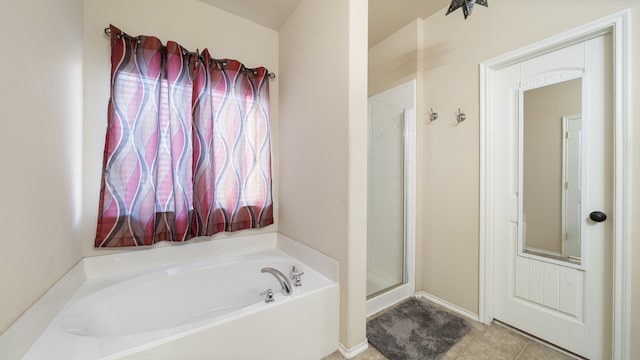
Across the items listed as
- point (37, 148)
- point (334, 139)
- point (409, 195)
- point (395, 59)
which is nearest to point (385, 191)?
point (409, 195)

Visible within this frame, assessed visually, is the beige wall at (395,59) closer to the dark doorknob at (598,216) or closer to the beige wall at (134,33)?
the beige wall at (134,33)

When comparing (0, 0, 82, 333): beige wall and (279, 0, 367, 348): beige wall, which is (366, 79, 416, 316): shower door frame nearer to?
(279, 0, 367, 348): beige wall

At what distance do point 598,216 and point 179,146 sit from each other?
2.78 m

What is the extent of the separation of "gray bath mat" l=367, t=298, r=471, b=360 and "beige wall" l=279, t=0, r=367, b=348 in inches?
Answer: 8.8

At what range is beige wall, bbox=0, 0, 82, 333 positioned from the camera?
0.83 metres

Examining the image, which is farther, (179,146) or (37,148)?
(179,146)

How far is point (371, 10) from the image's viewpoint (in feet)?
6.71

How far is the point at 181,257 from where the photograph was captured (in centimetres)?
185

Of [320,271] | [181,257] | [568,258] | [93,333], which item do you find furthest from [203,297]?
[568,258]

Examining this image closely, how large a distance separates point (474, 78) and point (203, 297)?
2.73 metres

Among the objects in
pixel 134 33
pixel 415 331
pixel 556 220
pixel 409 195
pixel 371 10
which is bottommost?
pixel 415 331

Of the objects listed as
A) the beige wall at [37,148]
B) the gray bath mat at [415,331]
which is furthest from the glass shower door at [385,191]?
the beige wall at [37,148]

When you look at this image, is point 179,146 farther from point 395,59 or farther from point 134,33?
point 395,59

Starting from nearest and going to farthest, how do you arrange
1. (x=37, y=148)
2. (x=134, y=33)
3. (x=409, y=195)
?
(x=37, y=148) < (x=134, y=33) < (x=409, y=195)
